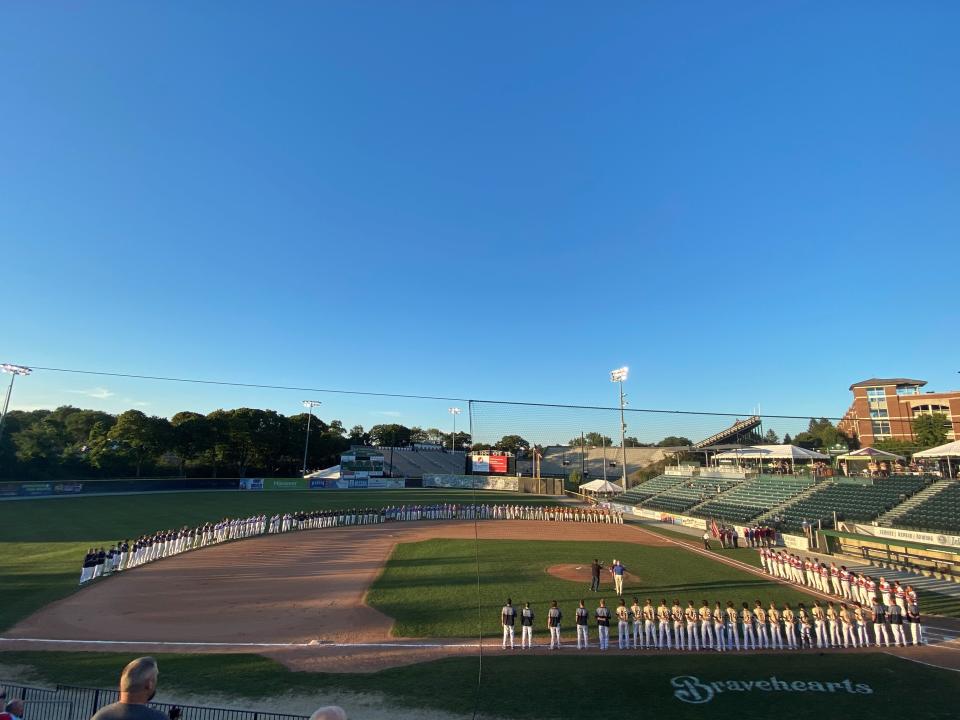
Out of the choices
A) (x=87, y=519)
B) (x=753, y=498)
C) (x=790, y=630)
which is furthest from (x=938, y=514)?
(x=87, y=519)

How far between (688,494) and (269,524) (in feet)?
103

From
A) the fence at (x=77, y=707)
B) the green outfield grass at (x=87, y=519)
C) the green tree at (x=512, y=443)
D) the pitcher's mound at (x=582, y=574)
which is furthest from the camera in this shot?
the pitcher's mound at (x=582, y=574)

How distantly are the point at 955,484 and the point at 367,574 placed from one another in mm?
28074

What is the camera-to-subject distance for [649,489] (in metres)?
47.7

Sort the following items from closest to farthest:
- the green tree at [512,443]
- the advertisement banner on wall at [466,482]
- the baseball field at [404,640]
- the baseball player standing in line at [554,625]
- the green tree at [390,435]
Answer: the baseball field at [404,640]
the baseball player standing in line at [554,625]
the green tree at [512,443]
the advertisement banner on wall at [466,482]
the green tree at [390,435]

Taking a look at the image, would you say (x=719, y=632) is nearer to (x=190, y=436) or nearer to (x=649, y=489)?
(x=649, y=489)

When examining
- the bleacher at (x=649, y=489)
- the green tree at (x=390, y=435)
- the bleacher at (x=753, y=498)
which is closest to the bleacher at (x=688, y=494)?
the bleacher at (x=649, y=489)

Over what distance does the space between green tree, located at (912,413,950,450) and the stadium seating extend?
75.9 feet

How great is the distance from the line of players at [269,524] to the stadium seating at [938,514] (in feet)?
59.6

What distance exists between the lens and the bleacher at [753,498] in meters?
31.2

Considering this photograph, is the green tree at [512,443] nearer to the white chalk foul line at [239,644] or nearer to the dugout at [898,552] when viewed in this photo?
the white chalk foul line at [239,644]

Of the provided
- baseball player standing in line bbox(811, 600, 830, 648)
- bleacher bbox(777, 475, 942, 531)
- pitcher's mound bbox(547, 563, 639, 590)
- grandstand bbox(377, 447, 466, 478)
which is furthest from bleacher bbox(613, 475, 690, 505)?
baseball player standing in line bbox(811, 600, 830, 648)

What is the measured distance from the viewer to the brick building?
64.1 metres

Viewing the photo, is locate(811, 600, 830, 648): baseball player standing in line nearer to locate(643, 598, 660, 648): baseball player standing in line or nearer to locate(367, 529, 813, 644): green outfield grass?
locate(367, 529, 813, 644): green outfield grass
